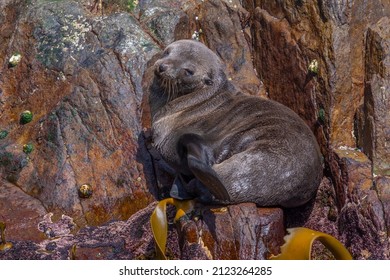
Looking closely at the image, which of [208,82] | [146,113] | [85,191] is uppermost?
[208,82]

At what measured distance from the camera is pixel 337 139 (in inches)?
302

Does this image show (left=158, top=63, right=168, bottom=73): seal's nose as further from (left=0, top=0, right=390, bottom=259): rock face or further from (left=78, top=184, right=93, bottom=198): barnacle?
(left=78, top=184, right=93, bottom=198): barnacle

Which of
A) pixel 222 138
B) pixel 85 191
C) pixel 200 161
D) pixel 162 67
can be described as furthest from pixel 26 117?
pixel 200 161

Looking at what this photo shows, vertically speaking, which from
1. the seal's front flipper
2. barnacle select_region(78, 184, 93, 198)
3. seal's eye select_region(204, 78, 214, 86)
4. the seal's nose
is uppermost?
the seal's nose

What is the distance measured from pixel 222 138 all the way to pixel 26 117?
260 centimetres

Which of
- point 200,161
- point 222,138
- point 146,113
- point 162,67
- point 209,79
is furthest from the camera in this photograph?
point 146,113

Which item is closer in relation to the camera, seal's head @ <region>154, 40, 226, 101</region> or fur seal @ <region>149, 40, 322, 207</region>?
fur seal @ <region>149, 40, 322, 207</region>

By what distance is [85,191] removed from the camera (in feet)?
24.9

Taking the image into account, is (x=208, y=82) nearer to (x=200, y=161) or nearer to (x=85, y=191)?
Result: (x=200, y=161)

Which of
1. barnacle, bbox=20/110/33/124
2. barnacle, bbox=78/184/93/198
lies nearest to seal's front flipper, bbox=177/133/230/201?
barnacle, bbox=78/184/93/198

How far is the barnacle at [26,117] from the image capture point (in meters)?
8.27

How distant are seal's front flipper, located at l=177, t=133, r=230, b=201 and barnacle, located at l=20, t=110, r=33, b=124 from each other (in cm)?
225

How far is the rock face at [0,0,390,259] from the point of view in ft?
22.4

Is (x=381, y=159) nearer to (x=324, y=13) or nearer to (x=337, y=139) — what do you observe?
(x=337, y=139)
